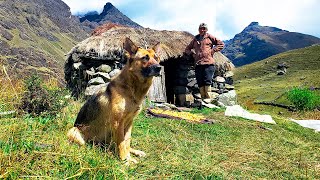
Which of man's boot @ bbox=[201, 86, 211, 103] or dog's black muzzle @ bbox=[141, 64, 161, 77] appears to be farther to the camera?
man's boot @ bbox=[201, 86, 211, 103]

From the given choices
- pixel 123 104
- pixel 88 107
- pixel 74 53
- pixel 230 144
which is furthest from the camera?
pixel 74 53

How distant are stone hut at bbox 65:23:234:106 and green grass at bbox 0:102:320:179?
4831mm

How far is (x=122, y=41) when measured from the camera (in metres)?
13.8

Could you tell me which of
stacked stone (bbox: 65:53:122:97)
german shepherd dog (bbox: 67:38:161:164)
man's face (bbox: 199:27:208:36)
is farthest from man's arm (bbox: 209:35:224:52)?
german shepherd dog (bbox: 67:38:161:164)

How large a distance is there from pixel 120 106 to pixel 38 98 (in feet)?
8.62

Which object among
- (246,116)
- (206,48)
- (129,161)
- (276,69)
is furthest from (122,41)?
(276,69)

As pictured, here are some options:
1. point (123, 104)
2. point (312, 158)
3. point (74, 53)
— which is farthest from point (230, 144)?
point (74, 53)

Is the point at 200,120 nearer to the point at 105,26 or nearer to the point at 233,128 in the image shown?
the point at 233,128

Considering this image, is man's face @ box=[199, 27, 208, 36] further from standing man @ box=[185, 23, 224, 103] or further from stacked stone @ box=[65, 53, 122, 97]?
stacked stone @ box=[65, 53, 122, 97]

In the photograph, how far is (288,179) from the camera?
206 inches

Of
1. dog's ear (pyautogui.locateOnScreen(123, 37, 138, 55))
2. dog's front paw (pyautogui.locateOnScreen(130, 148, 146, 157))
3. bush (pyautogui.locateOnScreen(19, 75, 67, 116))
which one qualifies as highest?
dog's ear (pyautogui.locateOnScreen(123, 37, 138, 55))

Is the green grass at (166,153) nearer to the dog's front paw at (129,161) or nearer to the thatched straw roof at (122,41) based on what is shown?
the dog's front paw at (129,161)

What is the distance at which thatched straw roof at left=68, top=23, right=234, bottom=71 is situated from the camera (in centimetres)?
1377

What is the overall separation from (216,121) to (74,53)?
7.25 meters
